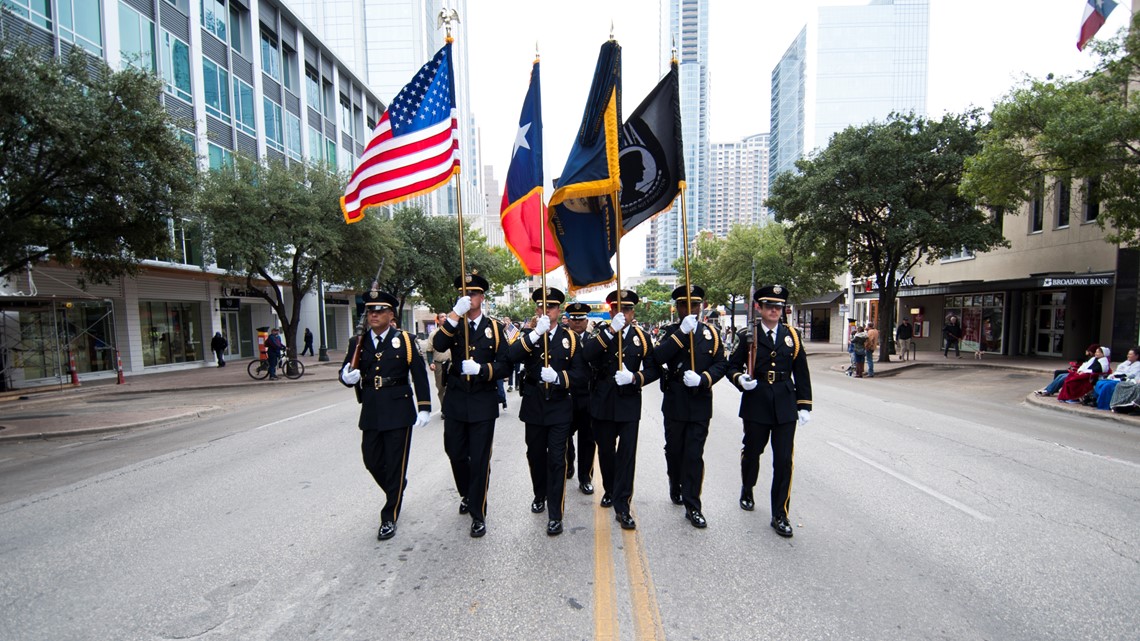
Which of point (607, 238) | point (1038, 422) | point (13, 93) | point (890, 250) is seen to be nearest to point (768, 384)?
point (607, 238)

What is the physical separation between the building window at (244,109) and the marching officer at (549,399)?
2602 centimetres

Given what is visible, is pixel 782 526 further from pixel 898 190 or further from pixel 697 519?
pixel 898 190

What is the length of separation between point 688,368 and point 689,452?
2.40ft

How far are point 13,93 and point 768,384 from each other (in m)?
11.2

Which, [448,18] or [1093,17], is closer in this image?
[448,18]

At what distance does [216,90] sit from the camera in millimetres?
23172

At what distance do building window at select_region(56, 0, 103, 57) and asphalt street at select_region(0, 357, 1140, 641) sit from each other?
52.7ft

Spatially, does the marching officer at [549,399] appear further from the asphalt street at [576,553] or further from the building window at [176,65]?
the building window at [176,65]

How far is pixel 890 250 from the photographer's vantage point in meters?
20.0

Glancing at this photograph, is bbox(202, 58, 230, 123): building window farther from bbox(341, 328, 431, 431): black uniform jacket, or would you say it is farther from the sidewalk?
bbox(341, 328, 431, 431): black uniform jacket

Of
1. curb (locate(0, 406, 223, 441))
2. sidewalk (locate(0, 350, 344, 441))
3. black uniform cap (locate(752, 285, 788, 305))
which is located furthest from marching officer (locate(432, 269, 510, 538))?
sidewalk (locate(0, 350, 344, 441))

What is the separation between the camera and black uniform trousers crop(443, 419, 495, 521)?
4.42m

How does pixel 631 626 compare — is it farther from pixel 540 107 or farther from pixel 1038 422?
pixel 1038 422

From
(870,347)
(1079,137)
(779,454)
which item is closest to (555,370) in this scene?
(779,454)
